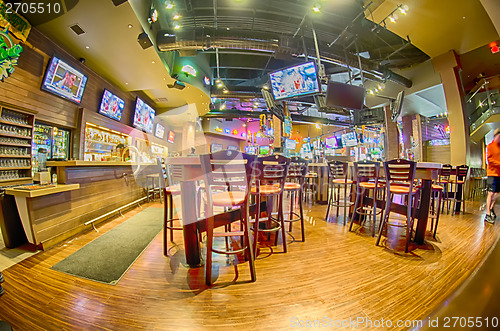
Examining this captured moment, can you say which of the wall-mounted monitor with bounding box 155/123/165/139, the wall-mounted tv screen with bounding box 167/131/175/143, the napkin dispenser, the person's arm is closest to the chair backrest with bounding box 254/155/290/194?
the napkin dispenser

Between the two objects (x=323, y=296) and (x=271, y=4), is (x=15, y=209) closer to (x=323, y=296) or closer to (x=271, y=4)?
(x=323, y=296)

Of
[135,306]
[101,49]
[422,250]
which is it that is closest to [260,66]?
[101,49]

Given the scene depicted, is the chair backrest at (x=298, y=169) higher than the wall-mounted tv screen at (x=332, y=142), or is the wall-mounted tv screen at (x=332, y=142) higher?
the wall-mounted tv screen at (x=332, y=142)

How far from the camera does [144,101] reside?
306 inches

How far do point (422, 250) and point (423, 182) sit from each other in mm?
912

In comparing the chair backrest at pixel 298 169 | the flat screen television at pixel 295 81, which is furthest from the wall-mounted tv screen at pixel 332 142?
the chair backrest at pixel 298 169

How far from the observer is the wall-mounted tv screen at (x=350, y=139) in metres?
10.6

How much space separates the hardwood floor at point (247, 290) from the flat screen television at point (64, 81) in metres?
3.62

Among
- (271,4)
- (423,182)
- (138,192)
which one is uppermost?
(271,4)

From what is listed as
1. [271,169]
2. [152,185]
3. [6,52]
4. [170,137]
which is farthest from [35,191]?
[170,137]

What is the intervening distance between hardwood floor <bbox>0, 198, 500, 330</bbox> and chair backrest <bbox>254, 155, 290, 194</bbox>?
0.95 metres

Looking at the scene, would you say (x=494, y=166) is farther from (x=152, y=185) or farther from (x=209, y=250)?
(x=152, y=185)

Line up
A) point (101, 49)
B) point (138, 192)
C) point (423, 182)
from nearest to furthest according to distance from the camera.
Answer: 1. point (423, 182)
2. point (101, 49)
3. point (138, 192)

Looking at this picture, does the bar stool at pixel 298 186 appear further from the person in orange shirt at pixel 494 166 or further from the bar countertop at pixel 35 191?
the person in orange shirt at pixel 494 166
